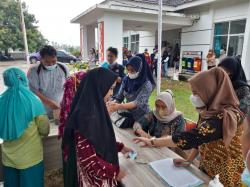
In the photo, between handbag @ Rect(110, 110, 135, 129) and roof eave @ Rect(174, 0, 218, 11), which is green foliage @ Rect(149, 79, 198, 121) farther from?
roof eave @ Rect(174, 0, 218, 11)

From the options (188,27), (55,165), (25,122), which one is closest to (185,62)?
(188,27)

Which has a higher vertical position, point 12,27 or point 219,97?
point 12,27

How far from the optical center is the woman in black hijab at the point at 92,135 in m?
1.18

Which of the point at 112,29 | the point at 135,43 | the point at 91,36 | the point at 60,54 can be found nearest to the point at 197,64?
the point at 112,29

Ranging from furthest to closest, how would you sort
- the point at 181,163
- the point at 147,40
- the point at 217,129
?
1. the point at 147,40
2. the point at 181,163
3. the point at 217,129

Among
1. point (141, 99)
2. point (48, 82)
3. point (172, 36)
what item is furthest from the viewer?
point (172, 36)

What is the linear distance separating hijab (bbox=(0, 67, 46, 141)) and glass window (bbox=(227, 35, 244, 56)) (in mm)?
8481

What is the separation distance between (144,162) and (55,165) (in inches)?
57.7

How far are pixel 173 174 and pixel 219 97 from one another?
0.60m

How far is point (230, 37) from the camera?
8.40 m

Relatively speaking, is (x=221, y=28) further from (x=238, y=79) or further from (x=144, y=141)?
(x=144, y=141)

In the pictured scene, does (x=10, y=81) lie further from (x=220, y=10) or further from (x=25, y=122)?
(x=220, y=10)

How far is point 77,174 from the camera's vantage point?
1.35 meters

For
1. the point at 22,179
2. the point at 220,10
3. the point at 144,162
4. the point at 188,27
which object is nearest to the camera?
the point at 144,162
